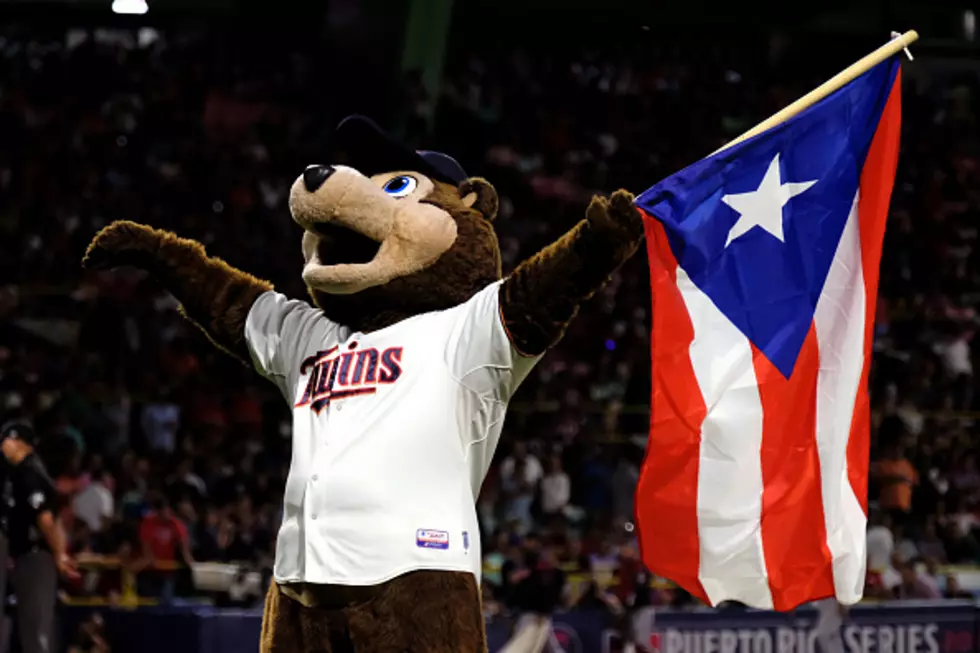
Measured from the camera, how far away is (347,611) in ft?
12.2

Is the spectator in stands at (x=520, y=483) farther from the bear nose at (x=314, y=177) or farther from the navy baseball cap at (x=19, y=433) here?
the bear nose at (x=314, y=177)

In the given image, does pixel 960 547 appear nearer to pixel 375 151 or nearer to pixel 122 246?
pixel 375 151

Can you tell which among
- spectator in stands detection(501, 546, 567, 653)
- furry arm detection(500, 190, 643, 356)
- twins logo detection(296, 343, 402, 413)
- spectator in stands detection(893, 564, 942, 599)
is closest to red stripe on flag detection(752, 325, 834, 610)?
furry arm detection(500, 190, 643, 356)

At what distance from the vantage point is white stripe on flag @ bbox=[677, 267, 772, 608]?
3828mm

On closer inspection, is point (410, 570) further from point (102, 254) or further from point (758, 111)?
point (758, 111)

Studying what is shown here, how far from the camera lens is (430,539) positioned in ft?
12.2

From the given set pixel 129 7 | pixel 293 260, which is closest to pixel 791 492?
pixel 293 260

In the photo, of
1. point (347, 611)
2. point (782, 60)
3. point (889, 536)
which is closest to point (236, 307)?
point (347, 611)

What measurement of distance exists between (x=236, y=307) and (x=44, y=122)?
402 inches

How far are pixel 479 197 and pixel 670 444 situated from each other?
0.83 m

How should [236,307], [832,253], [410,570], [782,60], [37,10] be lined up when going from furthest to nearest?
[782,60]
[37,10]
[236,307]
[832,253]
[410,570]

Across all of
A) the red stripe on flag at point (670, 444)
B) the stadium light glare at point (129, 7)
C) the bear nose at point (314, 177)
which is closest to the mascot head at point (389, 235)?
the bear nose at point (314, 177)

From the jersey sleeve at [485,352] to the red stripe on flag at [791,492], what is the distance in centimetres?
58

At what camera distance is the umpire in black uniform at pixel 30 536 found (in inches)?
300
